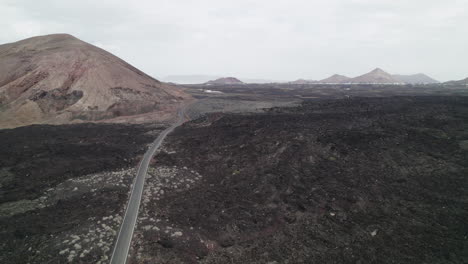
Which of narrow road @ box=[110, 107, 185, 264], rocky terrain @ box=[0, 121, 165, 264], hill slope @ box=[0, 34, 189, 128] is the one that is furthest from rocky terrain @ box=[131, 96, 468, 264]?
hill slope @ box=[0, 34, 189, 128]

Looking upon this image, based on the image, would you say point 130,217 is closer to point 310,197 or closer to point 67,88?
point 310,197

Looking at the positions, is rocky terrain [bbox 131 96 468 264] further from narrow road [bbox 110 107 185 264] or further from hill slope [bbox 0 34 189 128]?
hill slope [bbox 0 34 189 128]

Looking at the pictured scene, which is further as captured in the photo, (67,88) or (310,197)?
(67,88)

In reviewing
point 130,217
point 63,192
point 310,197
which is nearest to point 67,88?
point 63,192

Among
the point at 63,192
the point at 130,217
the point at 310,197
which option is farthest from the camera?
the point at 63,192

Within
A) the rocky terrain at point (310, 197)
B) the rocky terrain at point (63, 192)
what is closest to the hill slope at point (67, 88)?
the rocky terrain at point (63, 192)

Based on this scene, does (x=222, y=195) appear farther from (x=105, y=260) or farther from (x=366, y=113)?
(x=366, y=113)

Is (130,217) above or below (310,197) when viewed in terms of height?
above
